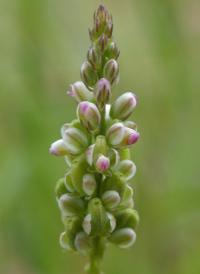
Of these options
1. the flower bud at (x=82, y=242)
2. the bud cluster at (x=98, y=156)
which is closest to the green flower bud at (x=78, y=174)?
the bud cluster at (x=98, y=156)

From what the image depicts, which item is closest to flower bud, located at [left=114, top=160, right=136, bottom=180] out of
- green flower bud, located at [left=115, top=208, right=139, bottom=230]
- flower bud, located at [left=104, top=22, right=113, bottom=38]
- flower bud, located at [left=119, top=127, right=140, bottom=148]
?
flower bud, located at [left=119, top=127, right=140, bottom=148]

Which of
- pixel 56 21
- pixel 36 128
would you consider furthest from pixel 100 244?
pixel 56 21

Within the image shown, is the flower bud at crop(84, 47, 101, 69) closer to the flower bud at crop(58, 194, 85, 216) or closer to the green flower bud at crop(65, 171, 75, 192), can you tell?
the green flower bud at crop(65, 171, 75, 192)

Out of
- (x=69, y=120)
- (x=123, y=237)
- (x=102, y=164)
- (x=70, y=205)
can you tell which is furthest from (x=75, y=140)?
(x=69, y=120)

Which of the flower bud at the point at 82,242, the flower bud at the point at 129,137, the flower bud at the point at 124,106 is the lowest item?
the flower bud at the point at 82,242

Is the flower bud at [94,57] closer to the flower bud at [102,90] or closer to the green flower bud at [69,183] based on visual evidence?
the flower bud at [102,90]
